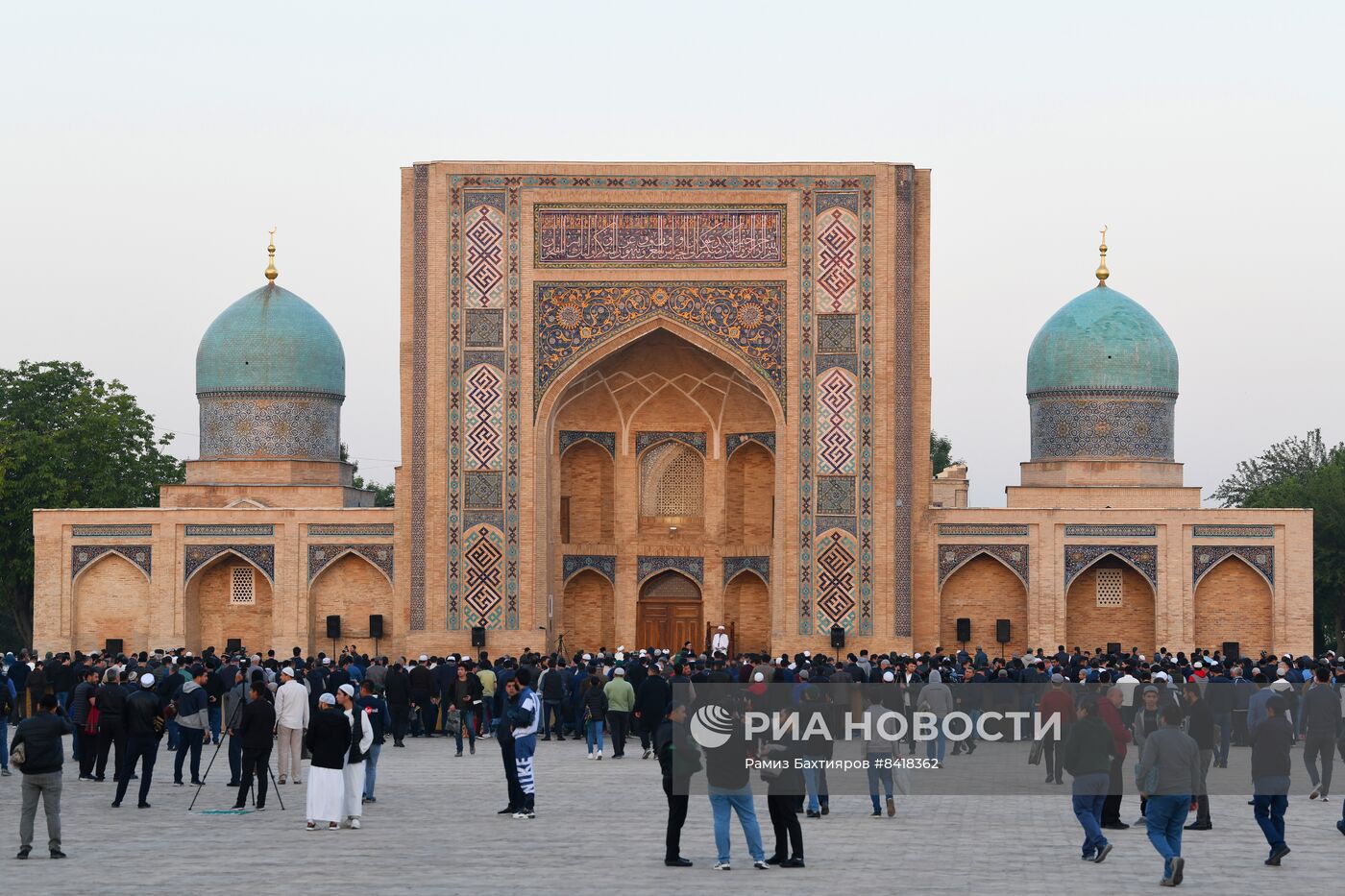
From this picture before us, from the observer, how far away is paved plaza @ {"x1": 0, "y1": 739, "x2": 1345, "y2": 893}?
1064cm

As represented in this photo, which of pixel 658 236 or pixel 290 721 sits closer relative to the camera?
pixel 290 721

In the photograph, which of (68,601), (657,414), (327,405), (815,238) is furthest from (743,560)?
(68,601)

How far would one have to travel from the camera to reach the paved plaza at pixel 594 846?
10641mm

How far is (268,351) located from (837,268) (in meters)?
10.5

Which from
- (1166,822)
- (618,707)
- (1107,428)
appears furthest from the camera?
(1107,428)

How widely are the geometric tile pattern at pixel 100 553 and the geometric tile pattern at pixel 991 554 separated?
1243cm

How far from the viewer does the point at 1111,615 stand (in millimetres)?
30781

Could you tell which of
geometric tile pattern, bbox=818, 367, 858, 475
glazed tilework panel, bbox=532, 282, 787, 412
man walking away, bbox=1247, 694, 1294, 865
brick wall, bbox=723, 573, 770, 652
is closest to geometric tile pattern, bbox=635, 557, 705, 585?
brick wall, bbox=723, 573, 770, 652

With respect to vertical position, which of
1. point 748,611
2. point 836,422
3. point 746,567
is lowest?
point 748,611

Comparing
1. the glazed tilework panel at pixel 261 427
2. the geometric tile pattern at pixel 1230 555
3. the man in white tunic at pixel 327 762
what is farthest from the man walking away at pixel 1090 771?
the glazed tilework panel at pixel 261 427

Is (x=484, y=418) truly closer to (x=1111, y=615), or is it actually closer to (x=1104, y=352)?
(x=1111, y=615)

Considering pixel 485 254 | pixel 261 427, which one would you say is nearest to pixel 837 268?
pixel 485 254

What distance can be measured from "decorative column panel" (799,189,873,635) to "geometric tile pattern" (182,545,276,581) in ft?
27.3

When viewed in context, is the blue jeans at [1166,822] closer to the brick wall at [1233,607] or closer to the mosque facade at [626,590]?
the mosque facade at [626,590]
